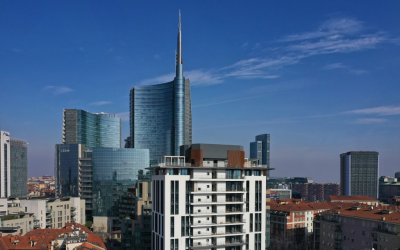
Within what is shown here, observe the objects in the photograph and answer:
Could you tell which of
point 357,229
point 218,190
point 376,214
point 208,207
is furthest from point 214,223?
point 376,214

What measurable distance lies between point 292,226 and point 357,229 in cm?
3036

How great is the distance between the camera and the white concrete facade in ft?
202

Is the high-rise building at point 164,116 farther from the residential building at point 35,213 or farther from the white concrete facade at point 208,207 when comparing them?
the white concrete facade at point 208,207

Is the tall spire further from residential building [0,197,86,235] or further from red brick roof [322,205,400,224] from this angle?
red brick roof [322,205,400,224]

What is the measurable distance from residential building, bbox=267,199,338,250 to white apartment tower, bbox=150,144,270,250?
43.0m

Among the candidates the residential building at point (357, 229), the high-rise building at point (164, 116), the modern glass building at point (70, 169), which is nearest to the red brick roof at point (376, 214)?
the residential building at point (357, 229)

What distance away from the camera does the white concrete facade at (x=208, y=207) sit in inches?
2421

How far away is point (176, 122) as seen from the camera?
18588 cm

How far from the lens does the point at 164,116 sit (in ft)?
630

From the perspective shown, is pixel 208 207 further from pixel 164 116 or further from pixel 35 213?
pixel 164 116

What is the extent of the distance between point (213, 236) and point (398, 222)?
128ft

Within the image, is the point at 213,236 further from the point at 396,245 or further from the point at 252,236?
the point at 396,245

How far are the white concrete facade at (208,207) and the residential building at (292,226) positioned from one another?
4286 centimetres

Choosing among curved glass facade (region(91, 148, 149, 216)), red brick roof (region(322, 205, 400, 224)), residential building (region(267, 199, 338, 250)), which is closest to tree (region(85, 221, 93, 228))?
curved glass facade (region(91, 148, 149, 216))
